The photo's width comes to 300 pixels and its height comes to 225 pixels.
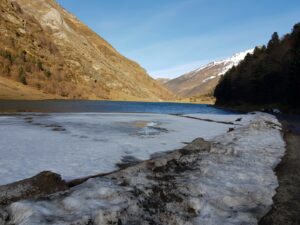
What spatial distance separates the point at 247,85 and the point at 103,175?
9087 centimetres

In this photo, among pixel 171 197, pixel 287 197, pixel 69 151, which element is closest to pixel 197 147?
pixel 69 151

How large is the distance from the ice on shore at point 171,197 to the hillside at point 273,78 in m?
53.5

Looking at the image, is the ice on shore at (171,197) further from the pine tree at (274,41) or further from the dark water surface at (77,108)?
the pine tree at (274,41)

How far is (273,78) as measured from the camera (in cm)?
8000

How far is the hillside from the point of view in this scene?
6469 cm

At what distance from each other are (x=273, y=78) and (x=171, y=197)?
75.4 meters

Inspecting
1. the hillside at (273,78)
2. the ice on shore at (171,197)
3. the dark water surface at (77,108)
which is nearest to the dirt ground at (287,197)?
the ice on shore at (171,197)

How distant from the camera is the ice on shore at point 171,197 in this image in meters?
8.49

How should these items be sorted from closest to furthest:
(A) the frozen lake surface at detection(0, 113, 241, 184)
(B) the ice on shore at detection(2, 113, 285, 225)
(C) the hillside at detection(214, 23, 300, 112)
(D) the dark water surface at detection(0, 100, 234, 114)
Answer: (B) the ice on shore at detection(2, 113, 285, 225), (A) the frozen lake surface at detection(0, 113, 241, 184), (C) the hillside at detection(214, 23, 300, 112), (D) the dark water surface at detection(0, 100, 234, 114)

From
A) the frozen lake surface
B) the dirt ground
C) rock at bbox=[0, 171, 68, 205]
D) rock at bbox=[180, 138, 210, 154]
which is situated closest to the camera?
the dirt ground

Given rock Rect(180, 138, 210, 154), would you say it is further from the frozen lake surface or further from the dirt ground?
the dirt ground

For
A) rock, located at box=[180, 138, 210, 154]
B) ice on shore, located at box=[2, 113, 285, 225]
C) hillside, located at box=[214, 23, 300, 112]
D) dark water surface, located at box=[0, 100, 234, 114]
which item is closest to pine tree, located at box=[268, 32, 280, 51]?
hillside, located at box=[214, 23, 300, 112]

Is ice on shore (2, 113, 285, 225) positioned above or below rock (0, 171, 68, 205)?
below

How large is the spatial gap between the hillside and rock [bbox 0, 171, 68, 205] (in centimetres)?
5860
